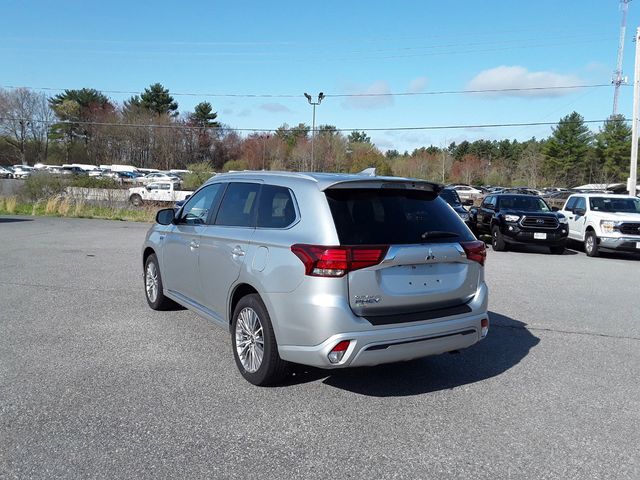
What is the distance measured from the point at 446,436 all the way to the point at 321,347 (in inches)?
41.6

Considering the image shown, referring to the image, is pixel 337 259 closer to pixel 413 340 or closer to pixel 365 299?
pixel 365 299

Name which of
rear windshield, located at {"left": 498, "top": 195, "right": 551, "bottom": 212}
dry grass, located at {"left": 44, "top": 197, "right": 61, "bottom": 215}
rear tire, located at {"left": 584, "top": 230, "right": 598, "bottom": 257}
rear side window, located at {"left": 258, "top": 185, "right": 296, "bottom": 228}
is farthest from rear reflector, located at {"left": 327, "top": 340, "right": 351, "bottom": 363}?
dry grass, located at {"left": 44, "top": 197, "right": 61, "bottom": 215}

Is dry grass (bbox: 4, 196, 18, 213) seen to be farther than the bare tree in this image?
No

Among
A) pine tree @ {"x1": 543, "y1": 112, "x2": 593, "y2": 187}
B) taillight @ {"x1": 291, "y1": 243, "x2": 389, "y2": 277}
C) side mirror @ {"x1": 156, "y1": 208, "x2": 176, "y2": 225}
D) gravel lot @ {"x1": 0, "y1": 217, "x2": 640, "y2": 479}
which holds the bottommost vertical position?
gravel lot @ {"x1": 0, "y1": 217, "x2": 640, "y2": 479}

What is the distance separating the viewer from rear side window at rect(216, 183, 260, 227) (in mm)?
4918

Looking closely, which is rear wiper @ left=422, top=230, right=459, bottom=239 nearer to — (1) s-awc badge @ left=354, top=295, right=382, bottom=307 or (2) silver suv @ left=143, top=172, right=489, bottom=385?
(2) silver suv @ left=143, top=172, right=489, bottom=385

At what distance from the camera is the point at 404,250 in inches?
161

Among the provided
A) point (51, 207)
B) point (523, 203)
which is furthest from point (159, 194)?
→ point (523, 203)

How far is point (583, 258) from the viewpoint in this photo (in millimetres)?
14969

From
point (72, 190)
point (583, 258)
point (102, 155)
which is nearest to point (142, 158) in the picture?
point (102, 155)

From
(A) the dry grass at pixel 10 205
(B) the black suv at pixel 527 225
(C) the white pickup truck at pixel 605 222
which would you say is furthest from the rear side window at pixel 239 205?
(A) the dry grass at pixel 10 205

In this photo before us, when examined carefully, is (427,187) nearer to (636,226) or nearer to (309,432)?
(309,432)

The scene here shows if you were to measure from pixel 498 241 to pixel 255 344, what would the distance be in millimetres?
12744

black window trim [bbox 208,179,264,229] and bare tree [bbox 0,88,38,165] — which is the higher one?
bare tree [bbox 0,88,38,165]
